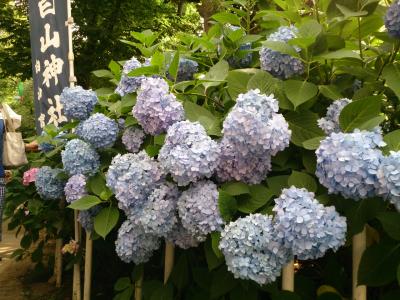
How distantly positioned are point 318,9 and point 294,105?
20.0 inches

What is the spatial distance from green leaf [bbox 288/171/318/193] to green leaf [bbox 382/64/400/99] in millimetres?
280

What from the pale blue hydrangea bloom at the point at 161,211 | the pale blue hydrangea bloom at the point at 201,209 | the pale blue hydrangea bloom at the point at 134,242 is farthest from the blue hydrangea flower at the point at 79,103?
the pale blue hydrangea bloom at the point at 201,209

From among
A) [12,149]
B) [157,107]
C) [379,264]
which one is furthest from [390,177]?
[12,149]

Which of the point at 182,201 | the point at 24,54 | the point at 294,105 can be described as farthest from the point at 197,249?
the point at 24,54

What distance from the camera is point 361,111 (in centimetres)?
106

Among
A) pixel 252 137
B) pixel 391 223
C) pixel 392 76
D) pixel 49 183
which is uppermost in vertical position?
pixel 392 76

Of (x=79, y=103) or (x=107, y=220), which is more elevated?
(x=79, y=103)

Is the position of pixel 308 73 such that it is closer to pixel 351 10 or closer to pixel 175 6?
pixel 351 10

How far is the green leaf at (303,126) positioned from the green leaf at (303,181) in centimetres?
12

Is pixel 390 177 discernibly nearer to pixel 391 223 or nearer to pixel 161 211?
pixel 391 223

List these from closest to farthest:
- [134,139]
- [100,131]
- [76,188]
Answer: [134,139]
[100,131]
[76,188]

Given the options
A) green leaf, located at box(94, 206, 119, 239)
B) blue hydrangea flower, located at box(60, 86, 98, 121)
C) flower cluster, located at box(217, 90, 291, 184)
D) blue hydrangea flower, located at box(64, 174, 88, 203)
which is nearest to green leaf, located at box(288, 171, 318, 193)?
flower cluster, located at box(217, 90, 291, 184)

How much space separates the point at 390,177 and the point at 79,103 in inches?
55.5

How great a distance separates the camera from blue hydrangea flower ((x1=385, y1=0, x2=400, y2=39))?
3.46 feet
